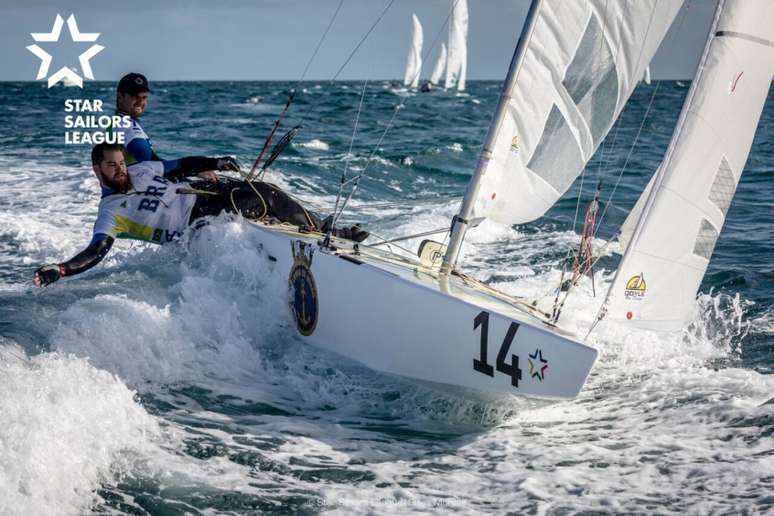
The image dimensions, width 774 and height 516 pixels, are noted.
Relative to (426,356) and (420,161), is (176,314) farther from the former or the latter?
(420,161)

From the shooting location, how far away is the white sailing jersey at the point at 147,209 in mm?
4906

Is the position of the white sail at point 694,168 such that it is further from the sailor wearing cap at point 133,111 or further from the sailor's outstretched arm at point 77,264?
the sailor wearing cap at point 133,111

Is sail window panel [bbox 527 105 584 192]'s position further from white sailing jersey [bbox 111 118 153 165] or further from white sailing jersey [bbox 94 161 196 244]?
white sailing jersey [bbox 111 118 153 165]

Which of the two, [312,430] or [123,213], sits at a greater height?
[123,213]

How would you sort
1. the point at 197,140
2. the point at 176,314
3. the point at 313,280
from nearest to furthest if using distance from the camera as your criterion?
the point at 313,280 < the point at 176,314 < the point at 197,140

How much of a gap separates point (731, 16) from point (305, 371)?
288 centimetres

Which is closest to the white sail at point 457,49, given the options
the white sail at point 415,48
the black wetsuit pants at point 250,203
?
the white sail at point 415,48

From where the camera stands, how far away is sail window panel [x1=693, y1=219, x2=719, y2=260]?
14.5ft

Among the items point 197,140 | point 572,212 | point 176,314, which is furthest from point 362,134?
point 176,314

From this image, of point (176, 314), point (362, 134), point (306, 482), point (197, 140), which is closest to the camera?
point (306, 482)

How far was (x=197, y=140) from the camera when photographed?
17031 mm

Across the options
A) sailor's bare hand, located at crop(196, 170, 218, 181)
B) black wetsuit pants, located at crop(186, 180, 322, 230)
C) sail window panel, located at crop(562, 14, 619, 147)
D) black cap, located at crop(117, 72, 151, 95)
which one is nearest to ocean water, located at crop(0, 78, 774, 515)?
black wetsuit pants, located at crop(186, 180, 322, 230)

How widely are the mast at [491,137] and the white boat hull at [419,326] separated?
0.25m

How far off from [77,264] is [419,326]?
1.82 m
